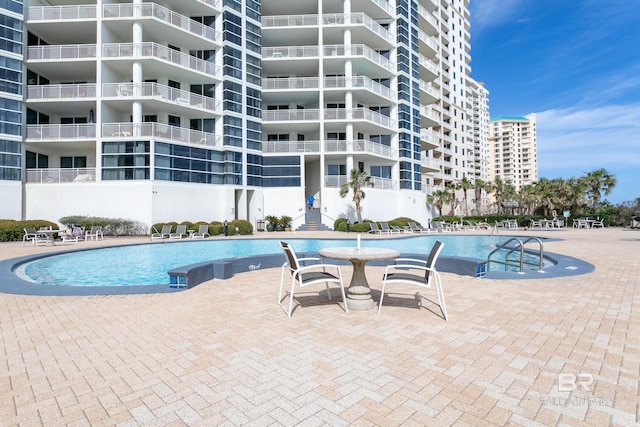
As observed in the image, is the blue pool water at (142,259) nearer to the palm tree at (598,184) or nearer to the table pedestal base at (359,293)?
the table pedestal base at (359,293)

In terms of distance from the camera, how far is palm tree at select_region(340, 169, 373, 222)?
86.3 feet

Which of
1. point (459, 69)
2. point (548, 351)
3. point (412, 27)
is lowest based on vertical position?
point (548, 351)

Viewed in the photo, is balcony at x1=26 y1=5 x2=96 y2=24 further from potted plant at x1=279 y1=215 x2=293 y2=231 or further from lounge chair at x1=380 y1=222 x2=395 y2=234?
lounge chair at x1=380 y1=222 x2=395 y2=234

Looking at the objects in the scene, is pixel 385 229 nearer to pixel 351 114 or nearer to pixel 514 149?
pixel 351 114

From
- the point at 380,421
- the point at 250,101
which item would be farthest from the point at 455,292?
the point at 250,101

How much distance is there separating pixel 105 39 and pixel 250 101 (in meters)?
10.8

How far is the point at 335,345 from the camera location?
12.4ft

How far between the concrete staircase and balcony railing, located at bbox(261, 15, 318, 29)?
16.5 metres

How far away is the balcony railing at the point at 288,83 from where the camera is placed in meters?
28.6

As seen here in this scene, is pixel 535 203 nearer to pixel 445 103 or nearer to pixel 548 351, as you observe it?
pixel 445 103

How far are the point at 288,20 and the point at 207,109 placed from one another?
36.2ft

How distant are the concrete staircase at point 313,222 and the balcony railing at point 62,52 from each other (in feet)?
63.9

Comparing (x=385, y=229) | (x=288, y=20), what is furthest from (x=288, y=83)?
(x=385, y=229)

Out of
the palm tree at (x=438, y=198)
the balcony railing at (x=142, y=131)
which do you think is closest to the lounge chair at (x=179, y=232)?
the balcony railing at (x=142, y=131)
